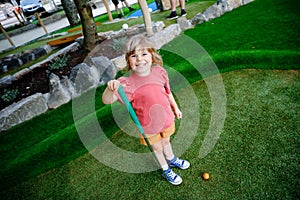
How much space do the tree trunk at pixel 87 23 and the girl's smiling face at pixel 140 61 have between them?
316 cm

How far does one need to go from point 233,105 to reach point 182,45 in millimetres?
1856

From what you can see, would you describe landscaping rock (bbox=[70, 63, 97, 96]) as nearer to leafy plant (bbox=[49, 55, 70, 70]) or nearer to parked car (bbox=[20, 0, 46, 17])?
leafy plant (bbox=[49, 55, 70, 70])

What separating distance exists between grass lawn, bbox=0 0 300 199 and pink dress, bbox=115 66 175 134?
24.4 inches

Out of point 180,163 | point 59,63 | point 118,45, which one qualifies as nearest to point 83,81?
point 59,63

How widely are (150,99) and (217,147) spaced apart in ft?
3.04

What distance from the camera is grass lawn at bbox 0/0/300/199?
1.63m

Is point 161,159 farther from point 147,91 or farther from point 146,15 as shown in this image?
point 146,15

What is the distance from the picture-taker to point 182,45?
3.73 metres

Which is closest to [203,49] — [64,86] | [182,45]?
[182,45]

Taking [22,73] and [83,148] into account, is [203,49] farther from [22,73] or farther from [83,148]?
[22,73]

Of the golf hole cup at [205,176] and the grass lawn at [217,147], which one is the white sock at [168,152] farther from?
the golf hole cup at [205,176]

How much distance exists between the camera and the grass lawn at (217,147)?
1628mm

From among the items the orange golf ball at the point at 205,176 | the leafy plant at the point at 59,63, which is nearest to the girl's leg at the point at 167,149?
the orange golf ball at the point at 205,176

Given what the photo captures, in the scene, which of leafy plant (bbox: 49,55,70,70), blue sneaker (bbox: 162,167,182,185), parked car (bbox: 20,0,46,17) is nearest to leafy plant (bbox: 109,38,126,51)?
leafy plant (bbox: 49,55,70,70)
